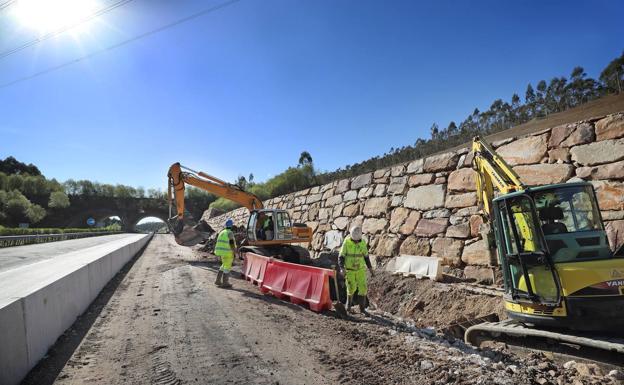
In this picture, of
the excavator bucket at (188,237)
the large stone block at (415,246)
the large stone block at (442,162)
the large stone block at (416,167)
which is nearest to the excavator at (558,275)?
the large stone block at (442,162)

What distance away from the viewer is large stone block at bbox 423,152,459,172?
417 inches

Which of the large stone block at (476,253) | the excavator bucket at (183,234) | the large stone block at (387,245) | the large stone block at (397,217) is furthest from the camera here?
the excavator bucket at (183,234)

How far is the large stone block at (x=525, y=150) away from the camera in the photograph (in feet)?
27.7

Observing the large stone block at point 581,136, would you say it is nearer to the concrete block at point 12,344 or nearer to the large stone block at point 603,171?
the large stone block at point 603,171

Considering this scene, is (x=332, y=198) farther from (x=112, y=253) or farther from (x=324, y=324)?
(x=324, y=324)

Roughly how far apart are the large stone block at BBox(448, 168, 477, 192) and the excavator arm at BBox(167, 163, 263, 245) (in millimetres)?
10118

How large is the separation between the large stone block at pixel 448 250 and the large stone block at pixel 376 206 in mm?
2791

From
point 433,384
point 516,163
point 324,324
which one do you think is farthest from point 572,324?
point 516,163

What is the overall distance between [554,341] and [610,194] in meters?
3.90

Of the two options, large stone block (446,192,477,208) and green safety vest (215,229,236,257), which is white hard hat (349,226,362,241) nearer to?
large stone block (446,192,477,208)

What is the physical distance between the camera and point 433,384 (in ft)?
13.1

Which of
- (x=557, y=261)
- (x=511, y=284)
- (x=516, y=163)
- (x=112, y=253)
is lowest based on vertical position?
(x=511, y=284)

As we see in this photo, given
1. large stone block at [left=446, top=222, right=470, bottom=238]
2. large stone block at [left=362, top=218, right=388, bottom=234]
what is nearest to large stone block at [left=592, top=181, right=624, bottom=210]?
large stone block at [left=446, top=222, right=470, bottom=238]

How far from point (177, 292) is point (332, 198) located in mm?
9036
